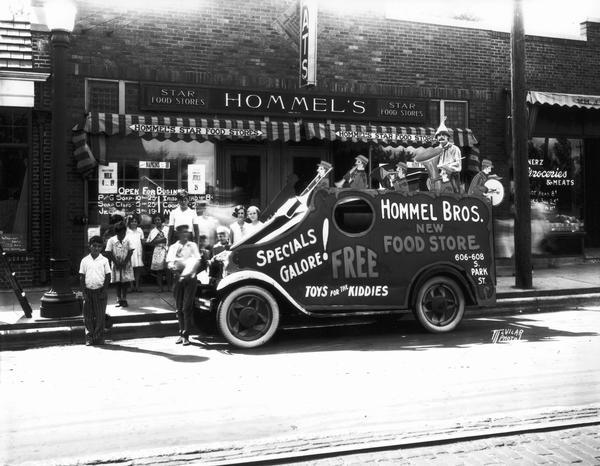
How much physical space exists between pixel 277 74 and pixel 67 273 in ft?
22.1

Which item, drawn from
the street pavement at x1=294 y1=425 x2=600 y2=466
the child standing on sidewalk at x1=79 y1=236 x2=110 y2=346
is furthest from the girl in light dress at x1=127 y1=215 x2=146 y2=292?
the street pavement at x1=294 y1=425 x2=600 y2=466

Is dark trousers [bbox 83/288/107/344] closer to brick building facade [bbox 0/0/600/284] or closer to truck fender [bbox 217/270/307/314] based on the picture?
truck fender [bbox 217/270/307/314]

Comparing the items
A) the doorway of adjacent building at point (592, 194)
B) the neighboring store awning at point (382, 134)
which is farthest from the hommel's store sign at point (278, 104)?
the doorway of adjacent building at point (592, 194)

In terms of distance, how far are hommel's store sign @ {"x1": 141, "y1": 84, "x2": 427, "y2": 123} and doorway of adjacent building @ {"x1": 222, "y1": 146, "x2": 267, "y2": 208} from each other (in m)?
0.84

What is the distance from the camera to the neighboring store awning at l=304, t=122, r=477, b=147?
14.4 metres

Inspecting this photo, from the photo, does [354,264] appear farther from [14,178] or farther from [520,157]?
[14,178]

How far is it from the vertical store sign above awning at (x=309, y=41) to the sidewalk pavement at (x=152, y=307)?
526 cm

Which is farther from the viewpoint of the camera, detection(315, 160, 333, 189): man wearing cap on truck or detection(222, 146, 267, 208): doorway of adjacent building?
detection(222, 146, 267, 208): doorway of adjacent building

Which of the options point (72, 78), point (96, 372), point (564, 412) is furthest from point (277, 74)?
point (564, 412)

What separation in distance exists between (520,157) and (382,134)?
2.97m

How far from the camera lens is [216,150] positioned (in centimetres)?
1427

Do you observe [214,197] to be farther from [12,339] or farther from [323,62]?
[12,339]

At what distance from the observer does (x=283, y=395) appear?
623cm

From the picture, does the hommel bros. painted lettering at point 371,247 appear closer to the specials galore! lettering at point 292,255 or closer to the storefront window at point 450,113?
the specials galore! lettering at point 292,255
